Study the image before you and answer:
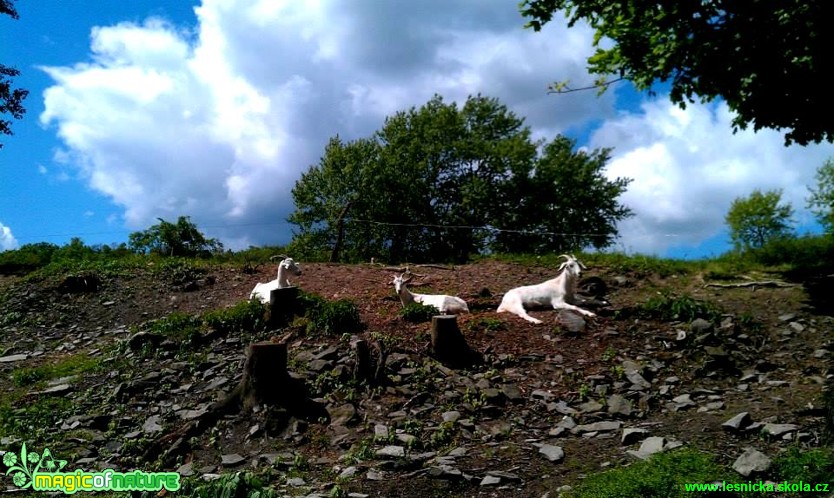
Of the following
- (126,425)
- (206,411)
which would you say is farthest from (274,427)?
(126,425)

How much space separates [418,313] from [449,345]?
2.12 meters

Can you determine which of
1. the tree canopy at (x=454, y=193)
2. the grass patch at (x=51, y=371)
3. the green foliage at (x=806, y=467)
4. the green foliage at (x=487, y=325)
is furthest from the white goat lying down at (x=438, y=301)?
the tree canopy at (x=454, y=193)

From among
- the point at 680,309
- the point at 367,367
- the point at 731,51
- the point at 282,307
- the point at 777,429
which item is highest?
the point at 731,51

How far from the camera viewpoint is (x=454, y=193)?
4219 centimetres

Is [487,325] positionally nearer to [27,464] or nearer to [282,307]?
[282,307]

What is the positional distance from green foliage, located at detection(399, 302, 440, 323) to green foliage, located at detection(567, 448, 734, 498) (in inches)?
254

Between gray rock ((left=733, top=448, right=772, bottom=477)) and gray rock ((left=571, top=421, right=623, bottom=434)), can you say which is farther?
gray rock ((left=571, top=421, right=623, bottom=434))

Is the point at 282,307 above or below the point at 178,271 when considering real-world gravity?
below

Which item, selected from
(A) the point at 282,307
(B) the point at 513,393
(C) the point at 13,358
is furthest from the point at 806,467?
(C) the point at 13,358

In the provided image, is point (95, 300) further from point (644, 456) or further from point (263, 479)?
point (644, 456)

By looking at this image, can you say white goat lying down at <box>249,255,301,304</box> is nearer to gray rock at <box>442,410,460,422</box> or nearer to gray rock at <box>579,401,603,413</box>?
gray rock at <box>442,410,460,422</box>

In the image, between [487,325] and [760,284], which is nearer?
[487,325]

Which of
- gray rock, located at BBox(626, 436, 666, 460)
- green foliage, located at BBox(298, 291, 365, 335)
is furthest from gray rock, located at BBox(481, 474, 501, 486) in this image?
green foliage, located at BBox(298, 291, 365, 335)

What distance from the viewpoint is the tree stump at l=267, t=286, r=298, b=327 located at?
12352 mm
